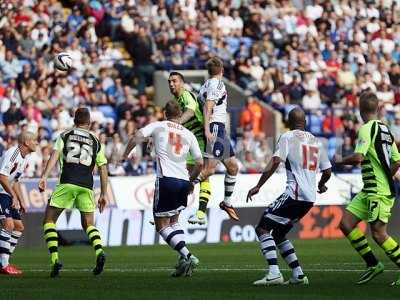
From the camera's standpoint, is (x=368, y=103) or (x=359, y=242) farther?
(x=359, y=242)

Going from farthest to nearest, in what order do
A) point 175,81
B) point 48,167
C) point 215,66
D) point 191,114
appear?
point 191,114 → point 215,66 → point 175,81 → point 48,167

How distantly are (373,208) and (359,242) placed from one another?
58 centimetres

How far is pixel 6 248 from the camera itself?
17.9m

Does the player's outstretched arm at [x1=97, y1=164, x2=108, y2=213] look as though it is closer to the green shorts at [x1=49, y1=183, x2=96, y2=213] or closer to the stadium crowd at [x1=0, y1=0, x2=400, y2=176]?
the green shorts at [x1=49, y1=183, x2=96, y2=213]

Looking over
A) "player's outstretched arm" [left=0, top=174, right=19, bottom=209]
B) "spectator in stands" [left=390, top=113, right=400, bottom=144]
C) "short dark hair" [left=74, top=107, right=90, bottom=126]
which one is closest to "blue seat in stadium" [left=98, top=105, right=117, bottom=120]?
"spectator in stands" [left=390, top=113, right=400, bottom=144]

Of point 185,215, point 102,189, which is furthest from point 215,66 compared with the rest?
point 185,215

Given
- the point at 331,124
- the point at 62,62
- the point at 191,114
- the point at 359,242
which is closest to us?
the point at 359,242

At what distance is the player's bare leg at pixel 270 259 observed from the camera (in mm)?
14875

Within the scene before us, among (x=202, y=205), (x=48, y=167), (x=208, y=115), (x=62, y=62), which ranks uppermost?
(x=208, y=115)

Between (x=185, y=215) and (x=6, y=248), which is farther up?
(x=6, y=248)

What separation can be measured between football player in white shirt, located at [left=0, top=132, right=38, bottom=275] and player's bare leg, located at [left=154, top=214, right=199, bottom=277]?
95.1 inches

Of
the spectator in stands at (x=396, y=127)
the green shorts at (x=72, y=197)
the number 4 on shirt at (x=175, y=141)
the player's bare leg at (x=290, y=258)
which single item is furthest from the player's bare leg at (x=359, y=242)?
the spectator in stands at (x=396, y=127)

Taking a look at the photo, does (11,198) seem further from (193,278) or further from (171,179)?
(193,278)

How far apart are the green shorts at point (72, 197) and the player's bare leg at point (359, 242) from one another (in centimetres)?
378
